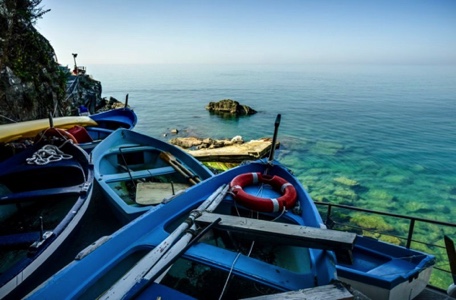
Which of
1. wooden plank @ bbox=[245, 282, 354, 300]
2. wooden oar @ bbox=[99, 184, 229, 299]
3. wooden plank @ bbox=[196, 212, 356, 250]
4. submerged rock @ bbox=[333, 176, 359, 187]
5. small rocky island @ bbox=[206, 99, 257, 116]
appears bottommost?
submerged rock @ bbox=[333, 176, 359, 187]

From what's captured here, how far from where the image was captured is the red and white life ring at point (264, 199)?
4867 millimetres

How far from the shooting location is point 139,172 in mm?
7176

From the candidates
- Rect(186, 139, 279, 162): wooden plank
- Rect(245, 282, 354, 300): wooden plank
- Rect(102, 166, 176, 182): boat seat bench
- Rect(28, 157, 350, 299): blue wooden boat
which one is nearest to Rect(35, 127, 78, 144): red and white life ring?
→ Rect(102, 166, 176, 182): boat seat bench

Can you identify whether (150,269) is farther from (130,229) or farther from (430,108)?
(430,108)

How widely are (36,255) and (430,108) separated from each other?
78.8 meters

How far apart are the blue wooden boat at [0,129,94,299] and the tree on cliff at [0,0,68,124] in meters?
6.90

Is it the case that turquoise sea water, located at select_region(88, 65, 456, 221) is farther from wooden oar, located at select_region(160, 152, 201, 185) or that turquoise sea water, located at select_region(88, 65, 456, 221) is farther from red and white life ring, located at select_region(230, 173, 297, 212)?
red and white life ring, located at select_region(230, 173, 297, 212)

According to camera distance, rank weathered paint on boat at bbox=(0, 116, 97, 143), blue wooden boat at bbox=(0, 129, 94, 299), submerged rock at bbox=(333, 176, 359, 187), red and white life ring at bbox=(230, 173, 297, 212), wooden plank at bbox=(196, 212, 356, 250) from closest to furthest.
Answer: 1. wooden plank at bbox=(196, 212, 356, 250)
2. blue wooden boat at bbox=(0, 129, 94, 299)
3. red and white life ring at bbox=(230, 173, 297, 212)
4. weathered paint on boat at bbox=(0, 116, 97, 143)
5. submerged rock at bbox=(333, 176, 359, 187)

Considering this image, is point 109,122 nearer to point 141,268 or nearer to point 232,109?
point 141,268

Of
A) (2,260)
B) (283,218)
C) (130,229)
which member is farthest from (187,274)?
(2,260)

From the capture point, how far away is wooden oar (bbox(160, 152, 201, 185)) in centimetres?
728

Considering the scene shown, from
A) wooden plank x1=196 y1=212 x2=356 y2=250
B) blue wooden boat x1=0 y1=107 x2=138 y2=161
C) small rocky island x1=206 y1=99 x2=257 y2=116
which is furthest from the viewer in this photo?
small rocky island x1=206 y1=99 x2=257 y2=116

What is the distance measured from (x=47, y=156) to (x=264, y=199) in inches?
212

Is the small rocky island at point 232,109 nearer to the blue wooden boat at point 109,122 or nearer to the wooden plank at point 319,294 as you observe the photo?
the blue wooden boat at point 109,122
